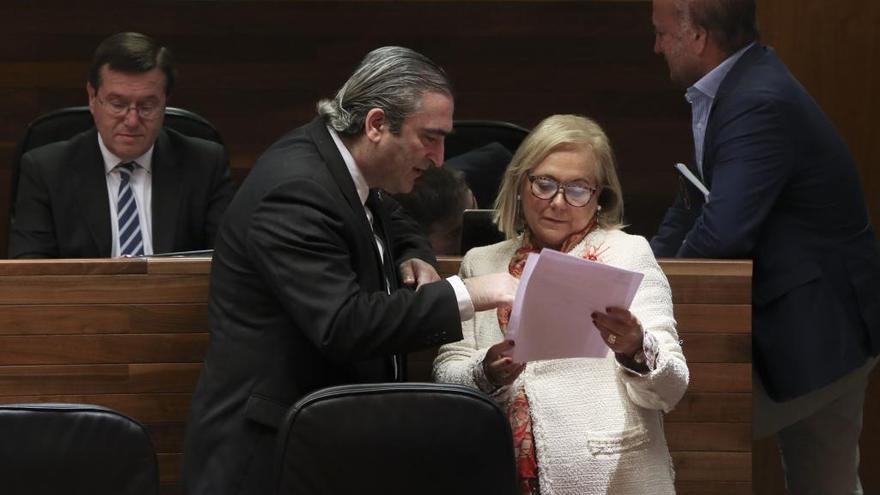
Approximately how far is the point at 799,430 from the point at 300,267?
153cm

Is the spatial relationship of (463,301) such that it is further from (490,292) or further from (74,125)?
(74,125)

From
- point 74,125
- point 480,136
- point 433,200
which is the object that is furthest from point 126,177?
point 480,136

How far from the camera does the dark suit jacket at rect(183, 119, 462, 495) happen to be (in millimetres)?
2713

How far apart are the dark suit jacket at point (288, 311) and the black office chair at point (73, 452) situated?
0.24 m

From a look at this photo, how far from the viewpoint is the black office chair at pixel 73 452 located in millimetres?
2582

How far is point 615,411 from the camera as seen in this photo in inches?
116

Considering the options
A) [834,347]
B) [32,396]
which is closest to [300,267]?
[32,396]

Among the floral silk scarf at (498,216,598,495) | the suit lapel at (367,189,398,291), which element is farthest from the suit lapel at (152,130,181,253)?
the floral silk scarf at (498,216,598,495)

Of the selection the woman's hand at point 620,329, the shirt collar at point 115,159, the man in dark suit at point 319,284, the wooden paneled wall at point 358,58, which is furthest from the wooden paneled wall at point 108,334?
the wooden paneled wall at point 358,58

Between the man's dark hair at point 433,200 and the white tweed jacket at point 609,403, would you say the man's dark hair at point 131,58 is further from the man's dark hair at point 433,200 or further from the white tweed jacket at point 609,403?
the white tweed jacket at point 609,403

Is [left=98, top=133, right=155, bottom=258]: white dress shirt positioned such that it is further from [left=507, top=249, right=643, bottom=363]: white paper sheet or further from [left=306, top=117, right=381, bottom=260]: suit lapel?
[left=507, top=249, right=643, bottom=363]: white paper sheet

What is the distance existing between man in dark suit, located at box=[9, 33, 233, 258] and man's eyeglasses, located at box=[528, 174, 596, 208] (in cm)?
128

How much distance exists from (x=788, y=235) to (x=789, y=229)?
1 centimetres

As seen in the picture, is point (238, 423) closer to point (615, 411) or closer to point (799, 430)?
point (615, 411)
